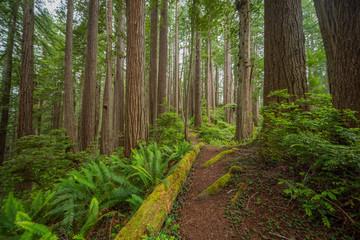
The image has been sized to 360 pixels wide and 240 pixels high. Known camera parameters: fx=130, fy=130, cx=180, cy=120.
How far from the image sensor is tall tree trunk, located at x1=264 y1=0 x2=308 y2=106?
3.38 meters

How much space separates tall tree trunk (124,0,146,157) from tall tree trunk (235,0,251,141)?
4166 mm

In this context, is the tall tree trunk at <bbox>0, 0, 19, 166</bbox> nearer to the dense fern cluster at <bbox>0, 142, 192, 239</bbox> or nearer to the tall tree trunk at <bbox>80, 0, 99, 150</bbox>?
the tall tree trunk at <bbox>80, 0, 99, 150</bbox>

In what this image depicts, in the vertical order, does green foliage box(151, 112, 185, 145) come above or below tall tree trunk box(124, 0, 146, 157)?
below

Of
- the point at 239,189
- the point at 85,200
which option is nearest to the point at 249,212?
the point at 239,189

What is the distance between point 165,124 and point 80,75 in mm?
12979

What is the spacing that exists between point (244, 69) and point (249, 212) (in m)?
5.40

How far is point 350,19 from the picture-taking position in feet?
6.69

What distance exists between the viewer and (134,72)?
3855mm

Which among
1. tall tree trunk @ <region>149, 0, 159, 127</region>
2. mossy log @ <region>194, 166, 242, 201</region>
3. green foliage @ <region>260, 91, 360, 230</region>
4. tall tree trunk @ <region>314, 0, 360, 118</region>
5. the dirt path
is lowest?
the dirt path

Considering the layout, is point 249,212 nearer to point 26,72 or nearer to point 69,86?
point 69,86

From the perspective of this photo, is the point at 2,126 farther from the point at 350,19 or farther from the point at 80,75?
the point at 350,19

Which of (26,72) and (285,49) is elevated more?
(26,72)

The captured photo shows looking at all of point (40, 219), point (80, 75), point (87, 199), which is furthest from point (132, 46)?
point (80, 75)

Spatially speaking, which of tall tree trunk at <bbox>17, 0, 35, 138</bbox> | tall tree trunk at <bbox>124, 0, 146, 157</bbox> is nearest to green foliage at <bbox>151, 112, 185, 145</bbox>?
tall tree trunk at <bbox>124, 0, 146, 157</bbox>
